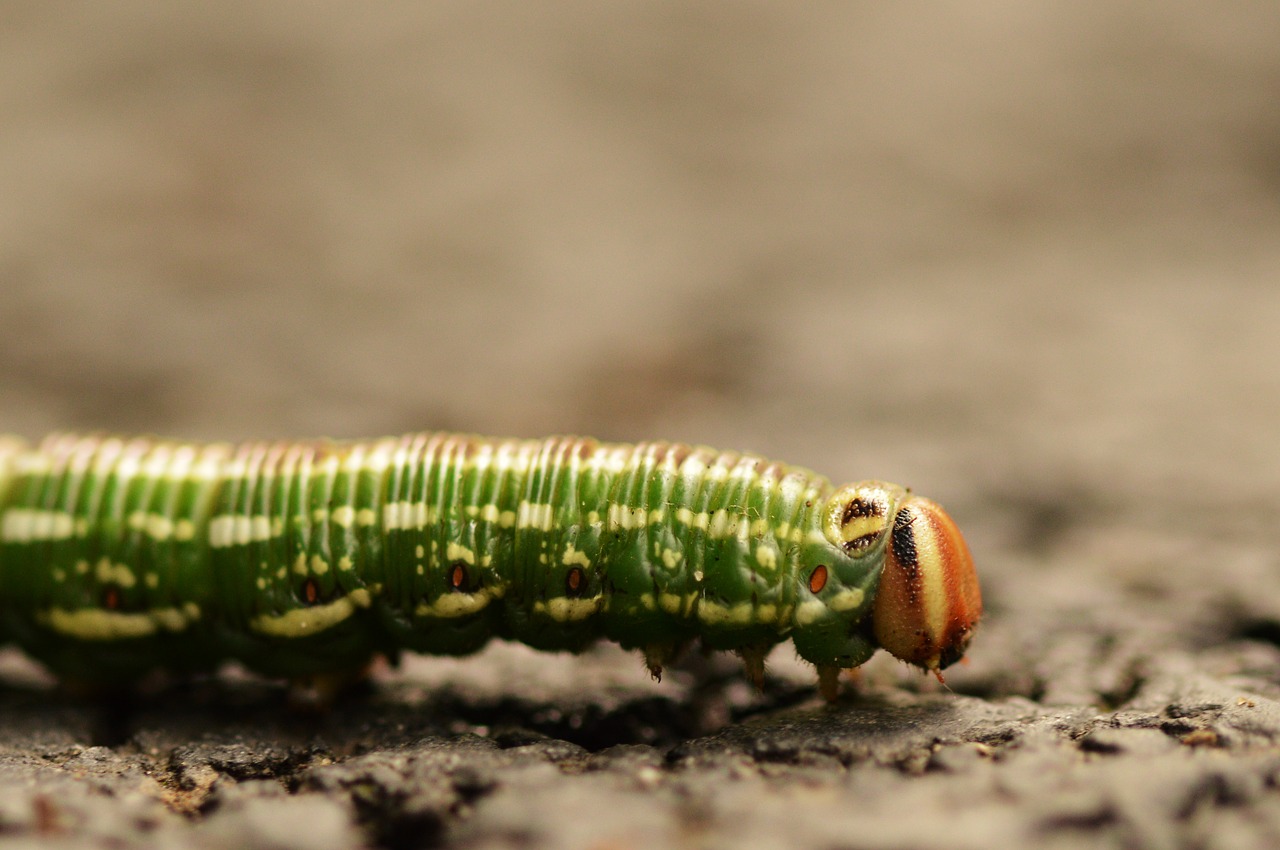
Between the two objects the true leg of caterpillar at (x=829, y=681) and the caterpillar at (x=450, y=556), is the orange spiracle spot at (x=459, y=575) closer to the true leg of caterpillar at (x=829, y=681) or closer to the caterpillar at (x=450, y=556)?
the caterpillar at (x=450, y=556)

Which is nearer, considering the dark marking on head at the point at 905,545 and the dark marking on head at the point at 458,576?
the dark marking on head at the point at 905,545

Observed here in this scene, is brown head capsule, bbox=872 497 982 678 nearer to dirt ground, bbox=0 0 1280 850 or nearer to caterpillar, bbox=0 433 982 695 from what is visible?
caterpillar, bbox=0 433 982 695

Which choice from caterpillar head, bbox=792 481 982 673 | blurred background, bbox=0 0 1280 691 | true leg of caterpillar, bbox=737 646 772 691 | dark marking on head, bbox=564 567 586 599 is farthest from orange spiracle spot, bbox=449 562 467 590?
blurred background, bbox=0 0 1280 691

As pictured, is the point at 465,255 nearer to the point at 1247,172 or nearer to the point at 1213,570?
the point at 1213,570

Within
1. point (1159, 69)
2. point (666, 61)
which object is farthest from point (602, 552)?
point (1159, 69)

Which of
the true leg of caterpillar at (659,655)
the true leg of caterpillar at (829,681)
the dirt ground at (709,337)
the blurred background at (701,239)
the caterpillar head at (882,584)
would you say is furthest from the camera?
the blurred background at (701,239)

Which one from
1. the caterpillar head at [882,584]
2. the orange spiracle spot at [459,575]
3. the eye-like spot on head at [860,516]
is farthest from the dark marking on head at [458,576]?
the eye-like spot on head at [860,516]

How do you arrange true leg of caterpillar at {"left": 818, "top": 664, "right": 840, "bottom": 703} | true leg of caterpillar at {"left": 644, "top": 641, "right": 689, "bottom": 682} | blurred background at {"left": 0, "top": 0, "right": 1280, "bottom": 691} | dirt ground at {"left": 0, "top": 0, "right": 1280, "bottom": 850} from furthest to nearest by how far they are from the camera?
blurred background at {"left": 0, "top": 0, "right": 1280, "bottom": 691} < true leg of caterpillar at {"left": 644, "top": 641, "right": 689, "bottom": 682} < true leg of caterpillar at {"left": 818, "top": 664, "right": 840, "bottom": 703} < dirt ground at {"left": 0, "top": 0, "right": 1280, "bottom": 850}
